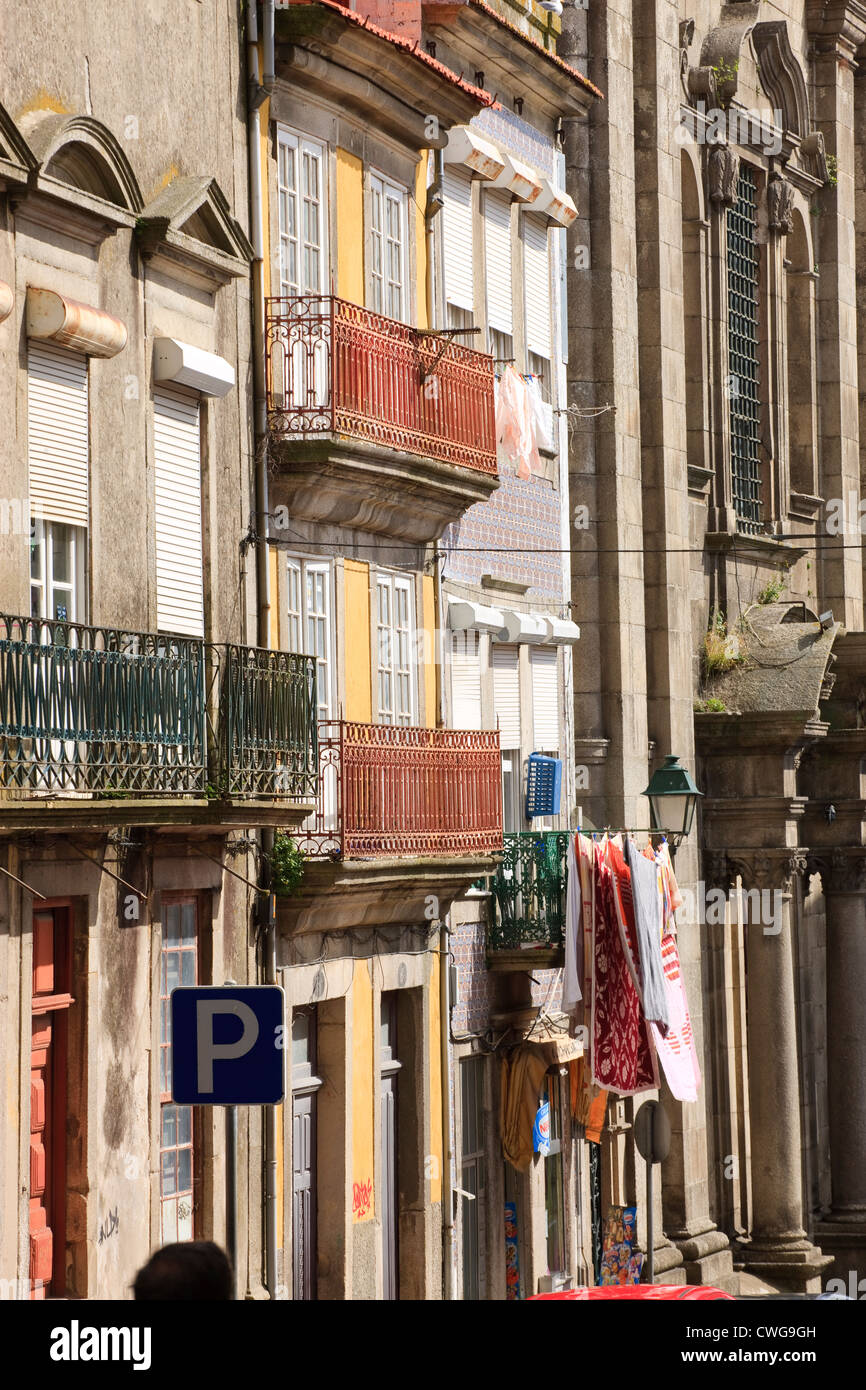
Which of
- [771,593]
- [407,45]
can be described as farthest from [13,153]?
[771,593]

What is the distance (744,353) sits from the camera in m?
33.8

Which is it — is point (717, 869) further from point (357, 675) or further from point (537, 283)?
point (357, 675)

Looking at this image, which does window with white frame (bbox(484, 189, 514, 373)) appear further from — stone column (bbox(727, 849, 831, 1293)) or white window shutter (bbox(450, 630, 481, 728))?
stone column (bbox(727, 849, 831, 1293))

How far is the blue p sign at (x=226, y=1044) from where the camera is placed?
38.4ft

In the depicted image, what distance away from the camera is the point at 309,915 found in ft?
64.6

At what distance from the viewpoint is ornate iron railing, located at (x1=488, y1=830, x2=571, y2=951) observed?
2417 cm

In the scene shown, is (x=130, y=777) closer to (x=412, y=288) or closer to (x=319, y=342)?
(x=319, y=342)

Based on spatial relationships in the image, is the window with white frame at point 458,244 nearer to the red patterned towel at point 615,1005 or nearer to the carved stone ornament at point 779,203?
the red patterned towel at point 615,1005

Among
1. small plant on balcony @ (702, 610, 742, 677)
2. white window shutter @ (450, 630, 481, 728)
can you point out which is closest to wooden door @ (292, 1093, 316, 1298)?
white window shutter @ (450, 630, 481, 728)

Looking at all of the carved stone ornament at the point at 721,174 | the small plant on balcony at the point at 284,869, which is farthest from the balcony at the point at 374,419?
the carved stone ornament at the point at 721,174

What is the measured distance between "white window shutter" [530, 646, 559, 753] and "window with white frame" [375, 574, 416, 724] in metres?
3.29

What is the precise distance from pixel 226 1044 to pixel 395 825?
341 inches

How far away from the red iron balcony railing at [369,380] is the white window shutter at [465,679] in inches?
74.8
